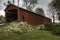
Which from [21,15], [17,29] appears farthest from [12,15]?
[17,29]

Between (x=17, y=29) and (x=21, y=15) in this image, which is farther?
(x=21, y=15)

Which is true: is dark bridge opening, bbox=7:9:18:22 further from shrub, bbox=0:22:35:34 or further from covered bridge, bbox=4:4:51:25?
shrub, bbox=0:22:35:34

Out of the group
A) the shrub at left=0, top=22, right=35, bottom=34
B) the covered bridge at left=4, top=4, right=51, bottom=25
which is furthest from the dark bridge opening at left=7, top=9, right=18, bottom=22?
the shrub at left=0, top=22, right=35, bottom=34

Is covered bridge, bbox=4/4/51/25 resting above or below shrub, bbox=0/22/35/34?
above

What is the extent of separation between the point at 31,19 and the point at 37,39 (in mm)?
12954

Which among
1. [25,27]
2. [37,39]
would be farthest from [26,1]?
[37,39]

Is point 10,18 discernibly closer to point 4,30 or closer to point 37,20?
point 37,20

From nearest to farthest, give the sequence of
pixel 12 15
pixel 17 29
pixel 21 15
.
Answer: pixel 17 29, pixel 21 15, pixel 12 15

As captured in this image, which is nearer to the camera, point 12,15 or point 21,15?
point 21,15

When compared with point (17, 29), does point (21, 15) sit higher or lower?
higher

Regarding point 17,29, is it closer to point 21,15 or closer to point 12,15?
point 21,15

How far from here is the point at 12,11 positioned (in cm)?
3011

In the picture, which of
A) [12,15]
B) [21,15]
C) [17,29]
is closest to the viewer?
[17,29]

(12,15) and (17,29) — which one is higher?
(12,15)
